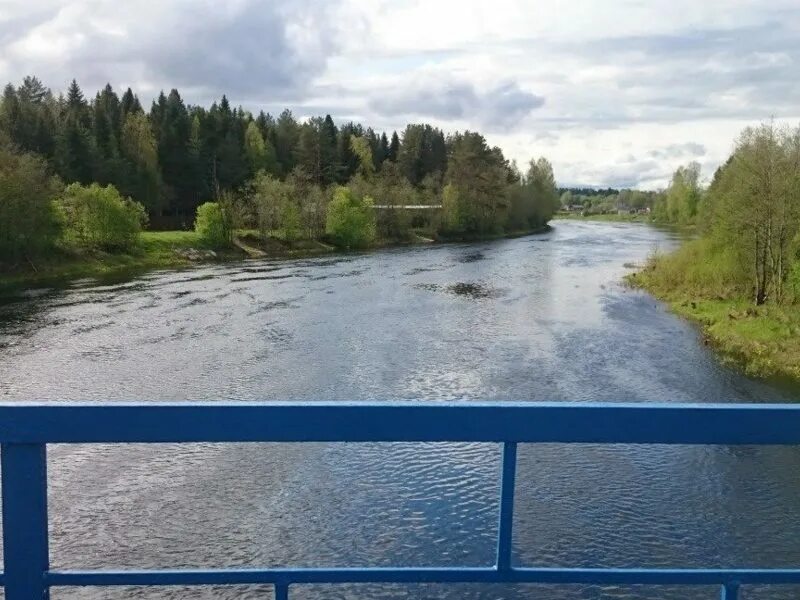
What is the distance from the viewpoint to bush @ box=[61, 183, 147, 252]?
52906 millimetres

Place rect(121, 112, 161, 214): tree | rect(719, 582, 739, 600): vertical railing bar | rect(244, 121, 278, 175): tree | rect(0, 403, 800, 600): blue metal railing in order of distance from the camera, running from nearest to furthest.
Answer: rect(0, 403, 800, 600): blue metal railing → rect(719, 582, 739, 600): vertical railing bar → rect(121, 112, 161, 214): tree → rect(244, 121, 278, 175): tree

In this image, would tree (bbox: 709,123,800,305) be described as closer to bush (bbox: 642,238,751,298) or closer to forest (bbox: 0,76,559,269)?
bush (bbox: 642,238,751,298)

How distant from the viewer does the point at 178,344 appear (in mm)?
25859

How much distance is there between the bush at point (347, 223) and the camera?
2726 inches

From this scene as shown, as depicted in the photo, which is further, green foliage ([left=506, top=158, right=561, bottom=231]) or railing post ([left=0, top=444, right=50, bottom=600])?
green foliage ([left=506, top=158, right=561, bottom=231])

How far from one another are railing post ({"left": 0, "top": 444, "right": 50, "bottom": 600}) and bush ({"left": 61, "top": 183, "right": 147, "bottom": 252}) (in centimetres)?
5375

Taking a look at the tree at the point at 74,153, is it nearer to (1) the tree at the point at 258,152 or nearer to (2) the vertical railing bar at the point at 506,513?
(1) the tree at the point at 258,152

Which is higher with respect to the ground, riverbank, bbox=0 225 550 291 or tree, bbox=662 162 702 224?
tree, bbox=662 162 702 224

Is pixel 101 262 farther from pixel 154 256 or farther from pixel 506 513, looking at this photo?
pixel 506 513

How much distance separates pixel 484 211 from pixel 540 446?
75.2m

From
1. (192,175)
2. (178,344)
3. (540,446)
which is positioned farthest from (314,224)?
(540,446)

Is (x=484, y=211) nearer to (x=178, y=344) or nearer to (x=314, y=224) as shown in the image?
(x=314, y=224)

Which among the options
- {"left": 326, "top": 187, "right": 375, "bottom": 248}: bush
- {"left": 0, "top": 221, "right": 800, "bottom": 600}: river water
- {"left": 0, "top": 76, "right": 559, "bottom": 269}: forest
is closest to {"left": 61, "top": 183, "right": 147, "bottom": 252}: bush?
{"left": 0, "top": 76, "right": 559, "bottom": 269}: forest

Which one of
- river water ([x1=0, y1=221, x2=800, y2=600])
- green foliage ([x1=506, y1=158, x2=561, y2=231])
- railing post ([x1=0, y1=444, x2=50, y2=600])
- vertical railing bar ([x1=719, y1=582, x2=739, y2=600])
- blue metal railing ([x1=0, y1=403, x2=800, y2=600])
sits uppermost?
green foliage ([x1=506, y1=158, x2=561, y2=231])
